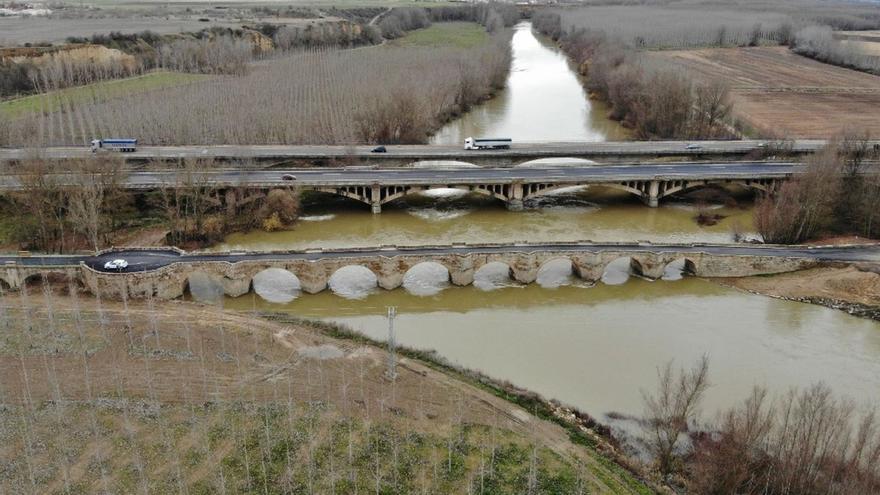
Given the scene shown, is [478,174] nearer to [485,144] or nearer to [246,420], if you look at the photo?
[485,144]

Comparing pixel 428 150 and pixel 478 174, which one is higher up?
pixel 428 150

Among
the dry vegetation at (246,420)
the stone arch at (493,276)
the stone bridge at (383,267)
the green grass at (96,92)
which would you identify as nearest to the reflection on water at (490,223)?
the stone arch at (493,276)

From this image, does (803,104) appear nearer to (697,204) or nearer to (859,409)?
(697,204)

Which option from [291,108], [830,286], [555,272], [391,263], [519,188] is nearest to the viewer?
[391,263]

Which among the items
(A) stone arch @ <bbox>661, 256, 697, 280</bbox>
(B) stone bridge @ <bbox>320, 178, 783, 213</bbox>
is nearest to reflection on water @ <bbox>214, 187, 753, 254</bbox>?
(B) stone bridge @ <bbox>320, 178, 783, 213</bbox>

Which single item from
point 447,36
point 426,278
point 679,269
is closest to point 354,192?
point 426,278

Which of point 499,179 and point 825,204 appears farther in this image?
point 499,179
